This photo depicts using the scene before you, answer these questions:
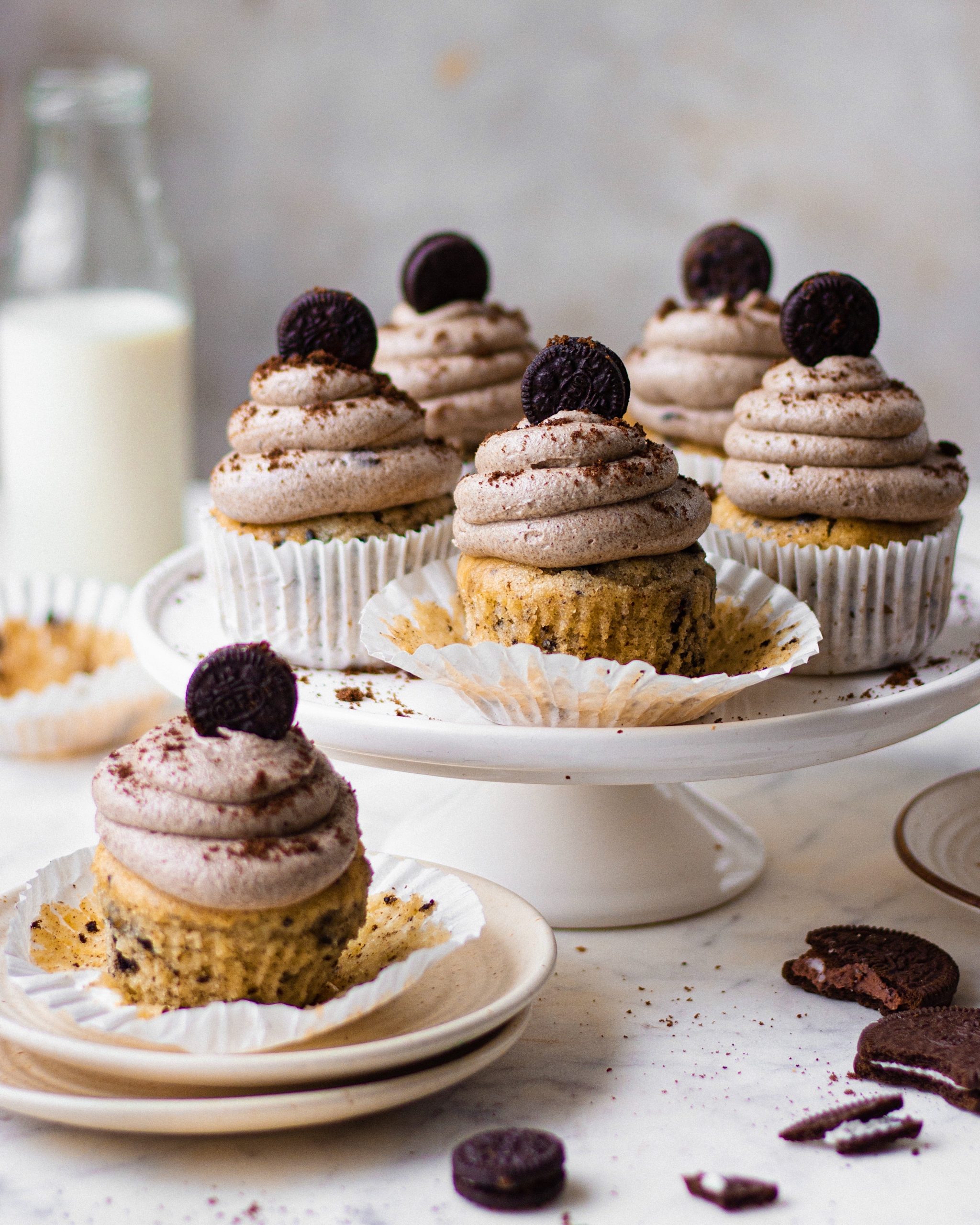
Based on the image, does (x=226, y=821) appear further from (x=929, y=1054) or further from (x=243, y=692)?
(x=929, y=1054)

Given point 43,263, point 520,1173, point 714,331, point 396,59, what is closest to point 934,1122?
point 520,1173

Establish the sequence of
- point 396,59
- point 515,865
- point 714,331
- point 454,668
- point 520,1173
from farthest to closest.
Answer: point 396,59 → point 714,331 → point 515,865 → point 454,668 → point 520,1173

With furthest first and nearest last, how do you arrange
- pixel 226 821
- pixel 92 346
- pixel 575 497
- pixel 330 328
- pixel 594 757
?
pixel 92 346
pixel 330 328
pixel 575 497
pixel 594 757
pixel 226 821

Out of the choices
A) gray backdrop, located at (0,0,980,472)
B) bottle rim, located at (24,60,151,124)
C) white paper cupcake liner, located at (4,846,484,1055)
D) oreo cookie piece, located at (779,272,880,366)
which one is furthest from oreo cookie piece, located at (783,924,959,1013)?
gray backdrop, located at (0,0,980,472)

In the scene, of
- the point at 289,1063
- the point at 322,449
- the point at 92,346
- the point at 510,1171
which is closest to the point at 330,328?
the point at 322,449

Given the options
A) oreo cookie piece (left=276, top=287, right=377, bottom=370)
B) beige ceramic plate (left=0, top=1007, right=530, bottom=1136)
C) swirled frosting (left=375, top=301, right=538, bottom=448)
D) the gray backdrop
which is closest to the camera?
beige ceramic plate (left=0, top=1007, right=530, bottom=1136)

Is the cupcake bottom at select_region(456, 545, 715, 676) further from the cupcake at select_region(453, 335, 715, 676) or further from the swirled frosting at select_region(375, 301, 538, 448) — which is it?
the swirled frosting at select_region(375, 301, 538, 448)

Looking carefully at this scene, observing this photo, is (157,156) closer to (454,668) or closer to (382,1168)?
(454,668)
